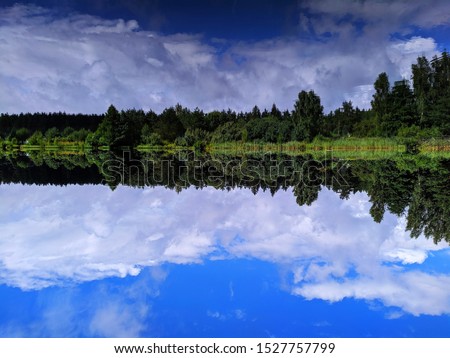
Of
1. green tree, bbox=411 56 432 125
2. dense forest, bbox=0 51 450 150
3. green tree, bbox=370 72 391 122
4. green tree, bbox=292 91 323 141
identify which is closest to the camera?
dense forest, bbox=0 51 450 150

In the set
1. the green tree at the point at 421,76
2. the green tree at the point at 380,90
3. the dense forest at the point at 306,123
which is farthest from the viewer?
the green tree at the point at 380,90

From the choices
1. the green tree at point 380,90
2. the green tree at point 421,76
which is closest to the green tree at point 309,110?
the green tree at point 380,90

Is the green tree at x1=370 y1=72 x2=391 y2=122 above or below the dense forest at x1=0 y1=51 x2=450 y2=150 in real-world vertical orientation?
above

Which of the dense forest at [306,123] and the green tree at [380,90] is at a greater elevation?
the green tree at [380,90]

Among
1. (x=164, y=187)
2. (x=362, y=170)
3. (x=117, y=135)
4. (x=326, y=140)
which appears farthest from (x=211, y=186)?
(x=117, y=135)

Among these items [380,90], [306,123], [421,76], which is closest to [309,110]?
[306,123]

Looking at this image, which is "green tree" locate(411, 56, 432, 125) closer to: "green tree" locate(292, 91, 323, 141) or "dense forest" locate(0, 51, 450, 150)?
"dense forest" locate(0, 51, 450, 150)

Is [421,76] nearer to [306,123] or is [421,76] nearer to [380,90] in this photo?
[380,90]

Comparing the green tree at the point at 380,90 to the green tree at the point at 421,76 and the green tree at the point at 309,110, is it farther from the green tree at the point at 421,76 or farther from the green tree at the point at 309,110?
the green tree at the point at 309,110

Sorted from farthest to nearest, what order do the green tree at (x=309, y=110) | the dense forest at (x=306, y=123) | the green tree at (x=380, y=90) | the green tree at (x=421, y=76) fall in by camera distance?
the green tree at (x=380, y=90) → the green tree at (x=421, y=76) → the green tree at (x=309, y=110) → the dense forest at (x=306, y=123)

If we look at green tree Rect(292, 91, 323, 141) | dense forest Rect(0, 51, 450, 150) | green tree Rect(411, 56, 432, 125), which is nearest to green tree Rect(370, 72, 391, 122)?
dense forest Rect(0, 51, 450, 150)

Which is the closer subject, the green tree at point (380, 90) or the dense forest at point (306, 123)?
the dense forest at point (306, 123)

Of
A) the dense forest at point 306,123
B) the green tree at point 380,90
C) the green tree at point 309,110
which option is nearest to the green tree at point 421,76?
the dense forest at point 306,123

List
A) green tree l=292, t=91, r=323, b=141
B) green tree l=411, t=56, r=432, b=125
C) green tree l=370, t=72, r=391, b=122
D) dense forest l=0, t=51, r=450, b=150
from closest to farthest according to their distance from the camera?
dense forest l=0, t=51, r=450, b=150 < green tree l=292, t=91, r=323, b=141 < green tree l=411, t=56, r=432, b=125 < green tree l=370, t=72, r=391, b=122
